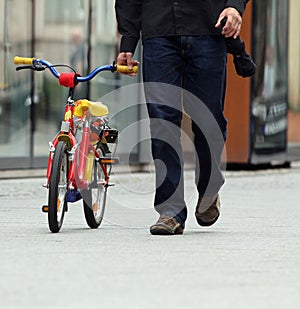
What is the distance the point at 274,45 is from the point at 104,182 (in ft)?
30.4

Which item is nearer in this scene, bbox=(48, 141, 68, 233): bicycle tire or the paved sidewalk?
the paved sidewalk

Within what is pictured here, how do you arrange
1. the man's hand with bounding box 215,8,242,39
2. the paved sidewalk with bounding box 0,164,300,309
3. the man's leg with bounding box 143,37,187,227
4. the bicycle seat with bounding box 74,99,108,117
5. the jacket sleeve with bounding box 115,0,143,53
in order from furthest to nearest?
1. the bicycle seat with bounding box 74,99,108,117
2. the jacket sleeve with bounding box 115,0,143,53
3. the man's leg with bounding box 143,37,187,227
4. the man's hand with bounding box 215,8,242,39
5. the paved sidewalk with bounding box 0,164,300,309

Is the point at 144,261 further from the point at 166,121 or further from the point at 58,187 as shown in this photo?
the point at 166,121

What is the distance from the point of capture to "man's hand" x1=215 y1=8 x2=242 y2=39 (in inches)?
280

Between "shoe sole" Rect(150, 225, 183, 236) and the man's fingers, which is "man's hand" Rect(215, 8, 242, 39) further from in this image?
"shoe sole" Rect(150, 225, 183, 236)

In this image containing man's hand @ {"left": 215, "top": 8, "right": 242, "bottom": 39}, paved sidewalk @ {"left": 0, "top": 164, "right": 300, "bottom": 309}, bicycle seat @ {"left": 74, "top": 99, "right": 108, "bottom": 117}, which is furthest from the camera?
bicycle seat @ {"left": 74, "top": 99, "right": 108, "bottom": 117}

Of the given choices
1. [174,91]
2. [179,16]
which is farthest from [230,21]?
[174,91]

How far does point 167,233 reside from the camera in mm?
7293

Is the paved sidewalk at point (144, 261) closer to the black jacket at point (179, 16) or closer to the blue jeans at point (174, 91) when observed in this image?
the blue jeans at point (174, 91)

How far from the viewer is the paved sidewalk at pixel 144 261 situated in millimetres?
4832

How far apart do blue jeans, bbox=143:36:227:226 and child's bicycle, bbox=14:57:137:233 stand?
184mm

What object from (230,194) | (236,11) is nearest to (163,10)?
(236,11)

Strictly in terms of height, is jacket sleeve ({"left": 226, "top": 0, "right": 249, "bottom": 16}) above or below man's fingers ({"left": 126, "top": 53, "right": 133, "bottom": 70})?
above

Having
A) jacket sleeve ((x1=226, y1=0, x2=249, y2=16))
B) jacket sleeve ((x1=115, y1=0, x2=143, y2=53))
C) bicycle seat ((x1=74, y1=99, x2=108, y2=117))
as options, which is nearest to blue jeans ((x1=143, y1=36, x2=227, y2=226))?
jacket sleeve ((x1=115, y1=0, x2=143, y2=53))
